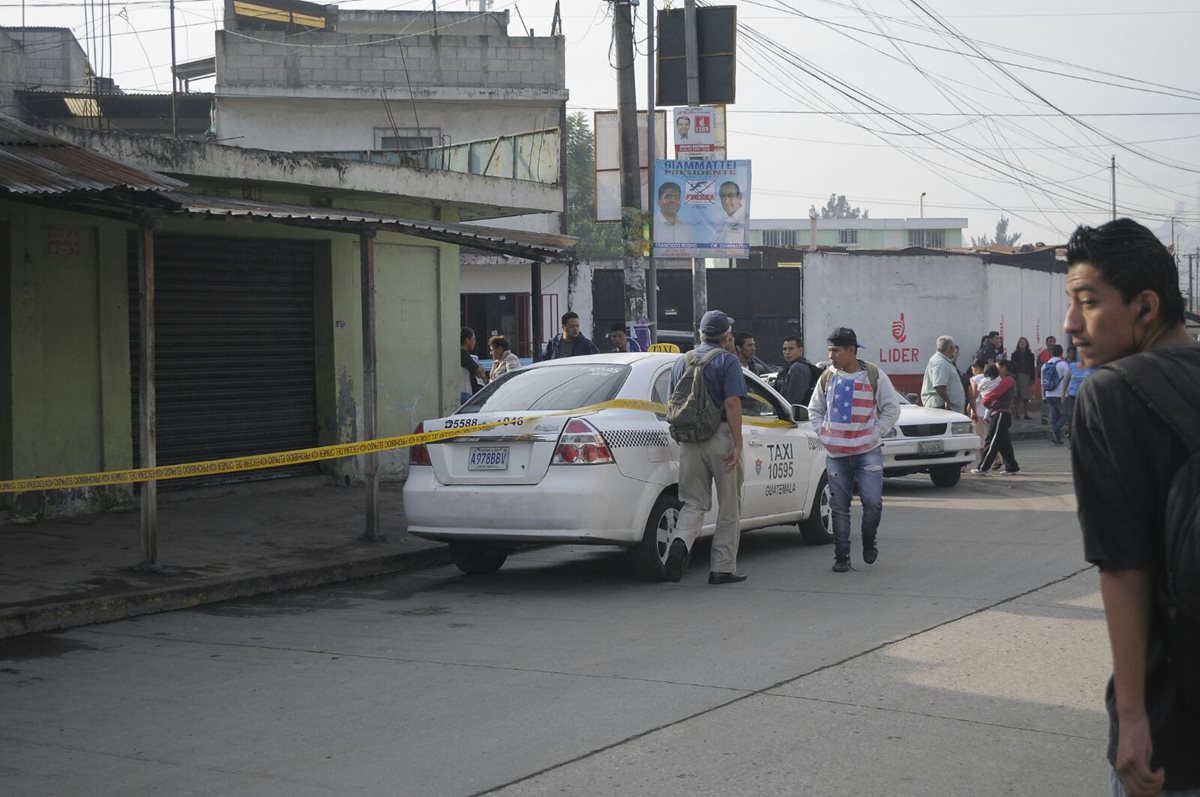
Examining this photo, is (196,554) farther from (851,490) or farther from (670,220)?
(670,220)

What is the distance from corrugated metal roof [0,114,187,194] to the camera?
869cm

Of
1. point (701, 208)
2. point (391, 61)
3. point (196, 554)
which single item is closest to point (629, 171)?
point (701, 208)

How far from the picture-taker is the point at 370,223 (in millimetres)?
11445

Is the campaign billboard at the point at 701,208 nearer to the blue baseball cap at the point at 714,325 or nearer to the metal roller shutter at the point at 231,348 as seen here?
the metal roller shutter at the point at 231,348

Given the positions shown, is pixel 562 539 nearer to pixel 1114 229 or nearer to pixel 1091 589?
pixel 1091 589

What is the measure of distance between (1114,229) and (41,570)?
8902mm

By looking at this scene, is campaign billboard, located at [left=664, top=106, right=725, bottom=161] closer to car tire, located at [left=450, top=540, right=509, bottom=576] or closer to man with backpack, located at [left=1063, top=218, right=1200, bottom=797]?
car tire, located at [left=450, top=540, right=509, bottom=576]

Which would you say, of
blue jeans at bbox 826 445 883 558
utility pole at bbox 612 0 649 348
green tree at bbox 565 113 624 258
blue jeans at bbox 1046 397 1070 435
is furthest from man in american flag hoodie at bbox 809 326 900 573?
green tree at bbox 565 113 624 258

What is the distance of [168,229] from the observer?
535 inches

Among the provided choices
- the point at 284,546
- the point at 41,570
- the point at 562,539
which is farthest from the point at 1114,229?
the point at 284,546

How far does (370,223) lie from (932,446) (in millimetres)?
8539

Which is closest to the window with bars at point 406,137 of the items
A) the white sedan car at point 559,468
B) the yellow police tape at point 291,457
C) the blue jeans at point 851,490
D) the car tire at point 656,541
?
the white sedan car at point 559,468

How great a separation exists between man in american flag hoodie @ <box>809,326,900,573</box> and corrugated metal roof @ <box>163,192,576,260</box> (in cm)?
385

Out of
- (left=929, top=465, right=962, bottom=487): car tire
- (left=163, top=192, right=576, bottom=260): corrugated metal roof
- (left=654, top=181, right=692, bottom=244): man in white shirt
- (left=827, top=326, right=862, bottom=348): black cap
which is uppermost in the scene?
(left=654, top=181, right=692, bottom=244): man in white shirt
